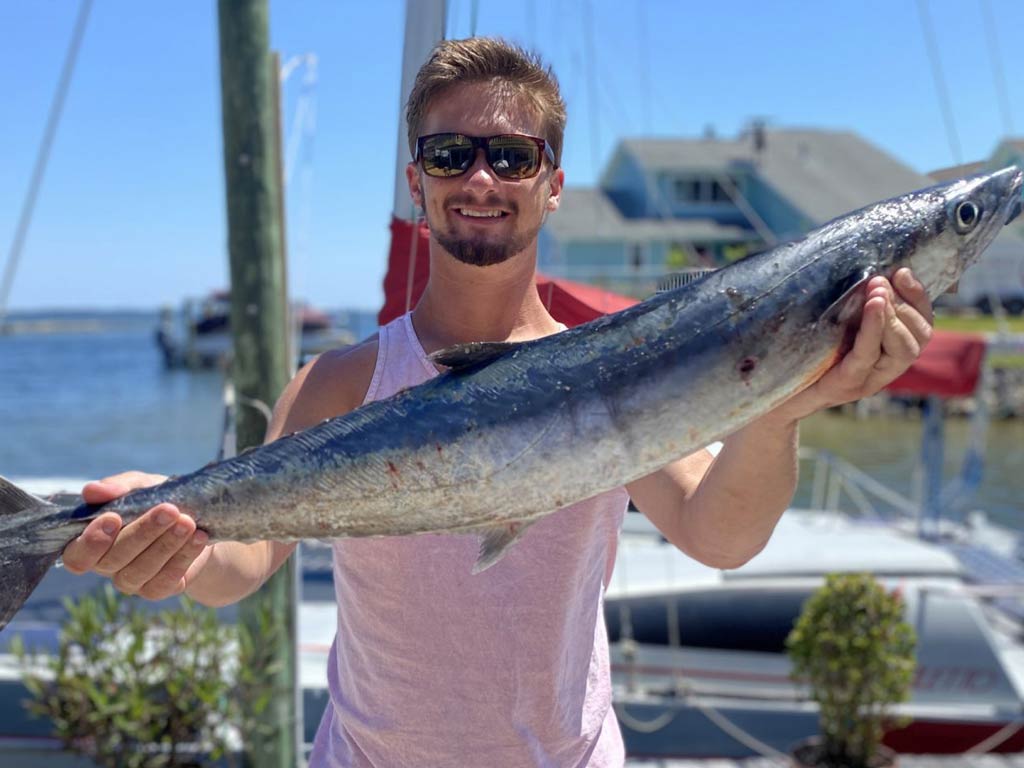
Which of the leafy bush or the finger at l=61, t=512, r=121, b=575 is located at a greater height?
the finger at l=61, t=512, r=121, b=575

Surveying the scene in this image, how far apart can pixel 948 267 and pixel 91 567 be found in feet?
6.02

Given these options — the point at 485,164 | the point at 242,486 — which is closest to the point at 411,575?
the point at 242,486

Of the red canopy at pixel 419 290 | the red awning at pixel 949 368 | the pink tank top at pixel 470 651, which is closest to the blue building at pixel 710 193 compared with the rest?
the red awning at pixel 949 368

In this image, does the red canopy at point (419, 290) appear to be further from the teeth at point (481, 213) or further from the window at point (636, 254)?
the window at point (636, 254)

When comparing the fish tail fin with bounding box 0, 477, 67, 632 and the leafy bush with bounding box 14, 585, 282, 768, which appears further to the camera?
the leafy bush with bounding box 14, 585, 282, 768

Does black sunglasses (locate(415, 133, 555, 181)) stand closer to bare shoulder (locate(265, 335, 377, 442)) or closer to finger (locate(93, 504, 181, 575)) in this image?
bare shoulder (locate(265, 335, 377, 442))

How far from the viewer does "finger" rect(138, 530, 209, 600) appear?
6.50 feet

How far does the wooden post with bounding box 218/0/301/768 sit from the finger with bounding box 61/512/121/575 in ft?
7.59

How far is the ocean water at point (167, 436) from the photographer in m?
25.4

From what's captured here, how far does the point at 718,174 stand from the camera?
4488 centimetres

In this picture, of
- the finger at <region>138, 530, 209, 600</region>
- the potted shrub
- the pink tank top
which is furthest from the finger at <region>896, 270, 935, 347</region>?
the potted shrub

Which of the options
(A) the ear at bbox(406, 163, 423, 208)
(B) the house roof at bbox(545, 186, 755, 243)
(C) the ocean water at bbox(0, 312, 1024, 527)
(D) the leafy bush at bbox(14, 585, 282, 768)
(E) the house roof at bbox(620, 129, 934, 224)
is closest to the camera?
(A) the ear at bbox(406, 163, 423, 208)

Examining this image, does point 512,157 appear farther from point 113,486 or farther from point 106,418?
point 106,418

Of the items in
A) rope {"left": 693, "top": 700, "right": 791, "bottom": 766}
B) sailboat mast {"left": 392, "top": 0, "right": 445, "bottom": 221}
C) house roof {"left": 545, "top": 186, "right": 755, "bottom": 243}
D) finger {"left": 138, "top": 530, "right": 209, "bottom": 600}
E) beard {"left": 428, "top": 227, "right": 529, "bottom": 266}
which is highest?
house roof {"left": 545, "top": 186, "right": 755, "bottom": 243}
